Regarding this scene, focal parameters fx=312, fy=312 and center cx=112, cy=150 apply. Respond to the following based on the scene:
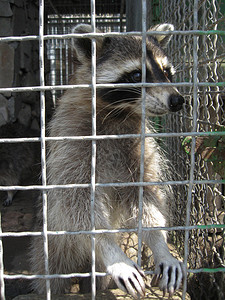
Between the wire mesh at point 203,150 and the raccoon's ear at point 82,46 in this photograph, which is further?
the raccoon's ear at point 82,46

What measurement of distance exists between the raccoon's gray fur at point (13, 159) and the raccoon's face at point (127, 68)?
2.73 m

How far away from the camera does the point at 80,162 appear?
6.22ft

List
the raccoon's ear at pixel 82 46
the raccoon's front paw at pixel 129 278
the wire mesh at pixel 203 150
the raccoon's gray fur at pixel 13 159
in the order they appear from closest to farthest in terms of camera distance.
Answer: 1. the raccoon's front paw at pixel 129 278
2. the wire mesh at pixel 203 150
3. the raccoon's ear at pixel 82 46
4. the raccoon's gray fur at pixel 13 159

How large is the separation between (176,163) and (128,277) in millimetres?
1485

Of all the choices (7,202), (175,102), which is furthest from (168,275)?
(7,202)

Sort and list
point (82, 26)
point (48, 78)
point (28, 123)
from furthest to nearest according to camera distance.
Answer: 1. point (48, 78)
2. point (28, 123)
3. point (82, 26)

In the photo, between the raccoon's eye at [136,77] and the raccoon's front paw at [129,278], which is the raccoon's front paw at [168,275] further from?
the raccoon's eye at [136,77]

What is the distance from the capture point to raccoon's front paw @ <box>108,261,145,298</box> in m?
1.54

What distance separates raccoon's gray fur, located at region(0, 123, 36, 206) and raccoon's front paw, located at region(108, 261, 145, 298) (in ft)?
9.60

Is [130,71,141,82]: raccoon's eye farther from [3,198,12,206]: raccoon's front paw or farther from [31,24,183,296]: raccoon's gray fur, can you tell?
[3,198,12,206]: raccoon's front paw

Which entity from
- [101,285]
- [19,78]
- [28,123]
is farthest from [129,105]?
[28,123]

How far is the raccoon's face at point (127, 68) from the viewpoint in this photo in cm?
181

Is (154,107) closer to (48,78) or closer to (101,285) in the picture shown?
(101,285)

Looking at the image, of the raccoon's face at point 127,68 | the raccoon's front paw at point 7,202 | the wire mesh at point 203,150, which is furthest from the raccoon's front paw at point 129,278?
the raccoon's front paw at point 7,202
